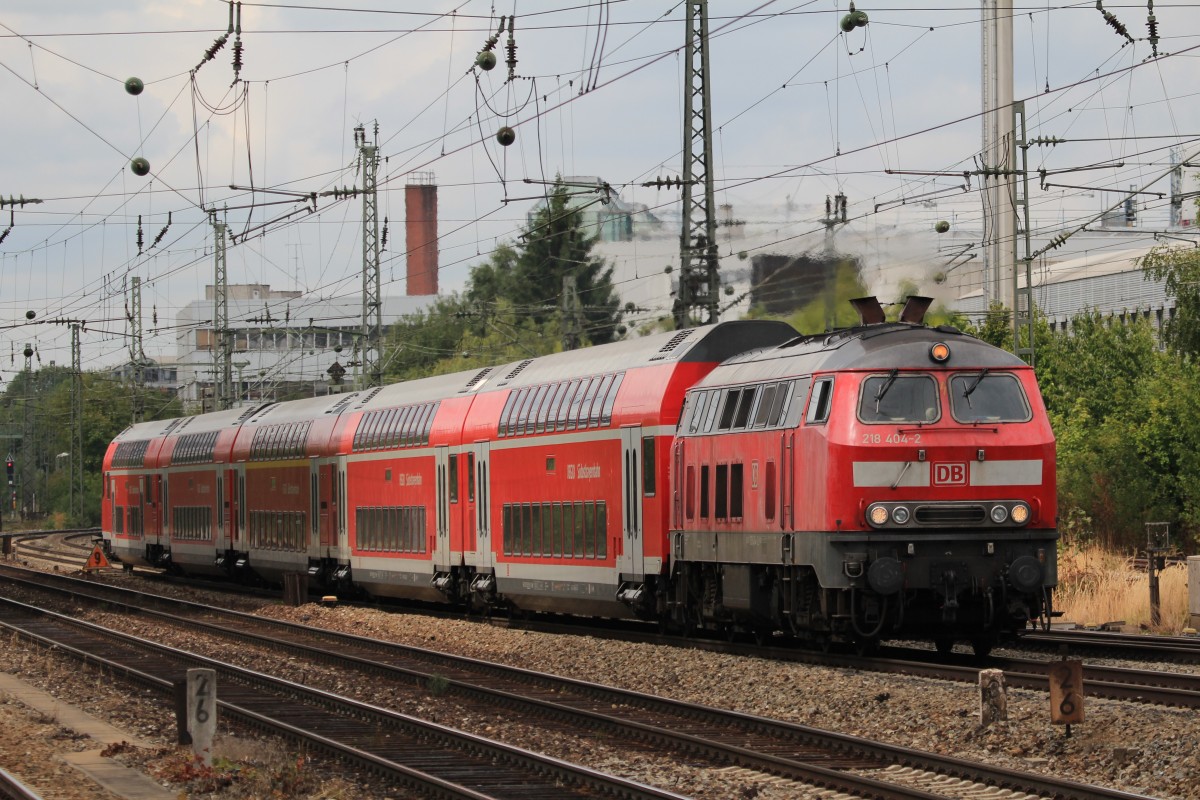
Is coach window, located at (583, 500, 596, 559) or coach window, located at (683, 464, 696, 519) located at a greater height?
coach window, located at (683, 464, 696, 519)

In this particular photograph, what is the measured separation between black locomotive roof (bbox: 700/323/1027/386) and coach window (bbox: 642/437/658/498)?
3.47 metres

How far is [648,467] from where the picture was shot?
76.9 ft

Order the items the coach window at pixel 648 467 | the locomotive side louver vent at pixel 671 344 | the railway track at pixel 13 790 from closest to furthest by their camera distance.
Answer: the railway track at pixel 13 790 < the coach window at pixel 648 467 < the locomotive side louver vent at pixel 671 344

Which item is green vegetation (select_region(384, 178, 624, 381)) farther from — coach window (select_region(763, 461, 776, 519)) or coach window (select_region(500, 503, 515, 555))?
coach window (select_region(763, 461, 776, 519))

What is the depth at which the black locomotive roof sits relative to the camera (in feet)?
61.6

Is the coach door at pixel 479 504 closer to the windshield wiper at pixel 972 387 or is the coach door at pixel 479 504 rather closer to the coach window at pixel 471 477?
the coach window at pixel 471 477

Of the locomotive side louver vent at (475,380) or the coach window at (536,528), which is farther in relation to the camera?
the locomotive side louver vent at (475,380)

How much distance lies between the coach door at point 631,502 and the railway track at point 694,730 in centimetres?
289

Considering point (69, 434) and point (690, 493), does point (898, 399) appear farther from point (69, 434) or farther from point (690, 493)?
point (69, 434)

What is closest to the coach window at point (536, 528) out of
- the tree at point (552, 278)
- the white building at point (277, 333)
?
the tree at point (552, 278)

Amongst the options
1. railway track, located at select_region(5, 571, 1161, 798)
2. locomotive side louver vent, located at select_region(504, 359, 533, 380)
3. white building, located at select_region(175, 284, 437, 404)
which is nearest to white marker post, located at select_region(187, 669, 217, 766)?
railway track, located at select_region(5, 571, 1161, 798)

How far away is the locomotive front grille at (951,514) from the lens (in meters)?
18.3

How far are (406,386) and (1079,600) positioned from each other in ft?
47.5

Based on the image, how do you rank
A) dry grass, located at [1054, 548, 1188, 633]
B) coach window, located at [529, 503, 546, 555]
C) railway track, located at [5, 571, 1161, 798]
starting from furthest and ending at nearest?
coach window, located at [529, 503, 546, 555] < dry grass, located at [1054, 548, 1188, 633] < railway track, located at [5, 571, 1161, 798]
